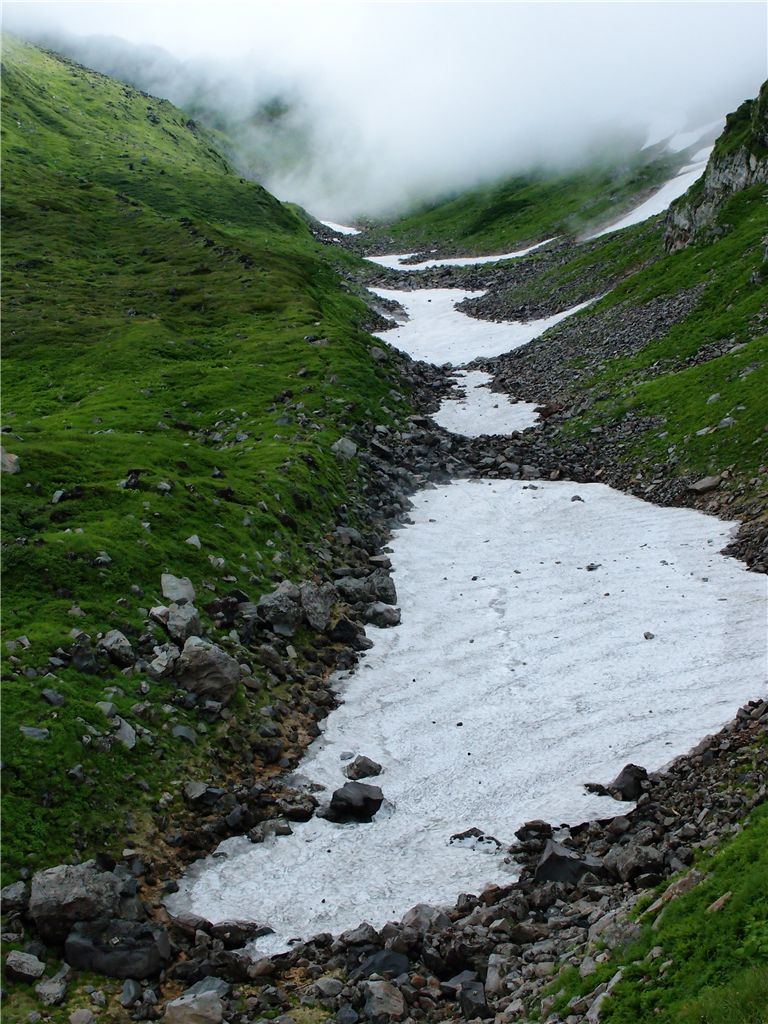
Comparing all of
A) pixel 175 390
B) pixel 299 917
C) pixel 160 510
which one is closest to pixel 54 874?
pixel 299 917

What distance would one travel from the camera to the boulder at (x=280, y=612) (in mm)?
31062

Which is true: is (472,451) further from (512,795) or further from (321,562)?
(512,795)

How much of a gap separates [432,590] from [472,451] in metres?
24.5

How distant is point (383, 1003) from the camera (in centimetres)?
1566

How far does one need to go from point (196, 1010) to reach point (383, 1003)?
11.7ft

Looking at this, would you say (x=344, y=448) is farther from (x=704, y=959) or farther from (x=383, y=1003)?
(x=704, y=959)

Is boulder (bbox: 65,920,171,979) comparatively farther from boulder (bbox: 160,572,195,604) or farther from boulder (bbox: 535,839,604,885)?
boulder (bbox: 160,572,195,604)

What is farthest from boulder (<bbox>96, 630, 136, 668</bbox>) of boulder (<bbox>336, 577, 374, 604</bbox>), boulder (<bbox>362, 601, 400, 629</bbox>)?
boulder (<bbox>336, 577, 374, 604</bbox>)

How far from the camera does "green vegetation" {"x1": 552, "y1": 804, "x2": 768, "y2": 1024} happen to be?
10524mm

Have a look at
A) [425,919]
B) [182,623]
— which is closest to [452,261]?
[182,623]

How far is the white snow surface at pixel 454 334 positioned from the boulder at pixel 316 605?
6608cm

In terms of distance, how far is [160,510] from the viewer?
109ft

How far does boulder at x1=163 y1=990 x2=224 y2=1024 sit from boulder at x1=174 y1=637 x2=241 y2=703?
10.5 m

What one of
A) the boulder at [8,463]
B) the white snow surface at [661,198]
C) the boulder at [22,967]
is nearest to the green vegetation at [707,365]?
the boulder at [8,463]
